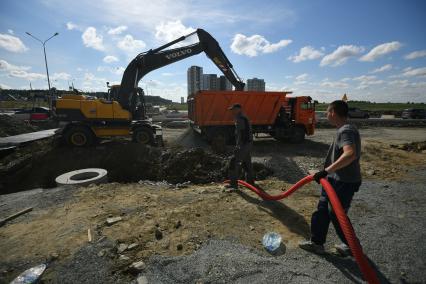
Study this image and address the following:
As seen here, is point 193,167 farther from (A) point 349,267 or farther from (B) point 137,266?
(A) point 349,267

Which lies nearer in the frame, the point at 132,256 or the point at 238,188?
the point at 132,256

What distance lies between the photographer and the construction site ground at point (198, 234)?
328cm

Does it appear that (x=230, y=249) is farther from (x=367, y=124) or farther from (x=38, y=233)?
(x=367, y=124)

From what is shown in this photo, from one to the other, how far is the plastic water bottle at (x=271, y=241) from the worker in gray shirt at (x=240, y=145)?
247 centimetres

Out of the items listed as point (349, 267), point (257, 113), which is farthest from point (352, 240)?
point (257, 113)

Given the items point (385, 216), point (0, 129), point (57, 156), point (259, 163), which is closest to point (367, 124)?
point (259, 163)

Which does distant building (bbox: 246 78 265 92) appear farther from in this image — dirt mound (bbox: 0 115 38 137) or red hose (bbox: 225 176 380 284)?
red hose (bbox: 225 176 380 284)

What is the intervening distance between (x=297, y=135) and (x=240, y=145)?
914 centimetres

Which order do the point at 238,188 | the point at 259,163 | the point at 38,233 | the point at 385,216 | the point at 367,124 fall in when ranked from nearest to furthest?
1. the point at 38,233
2. the point at 385,216
3. the point at 238,188
4. the point at 259,163
5. the point at 367,124

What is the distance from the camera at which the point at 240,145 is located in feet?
20.5

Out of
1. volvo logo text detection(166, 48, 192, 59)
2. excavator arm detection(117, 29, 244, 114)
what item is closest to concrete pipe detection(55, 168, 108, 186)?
excavator arm detection(117, 29, 244, 114)

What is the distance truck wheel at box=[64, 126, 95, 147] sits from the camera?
11234 millimetres

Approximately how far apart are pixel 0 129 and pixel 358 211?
20516mm

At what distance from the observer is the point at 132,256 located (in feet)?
11.9
